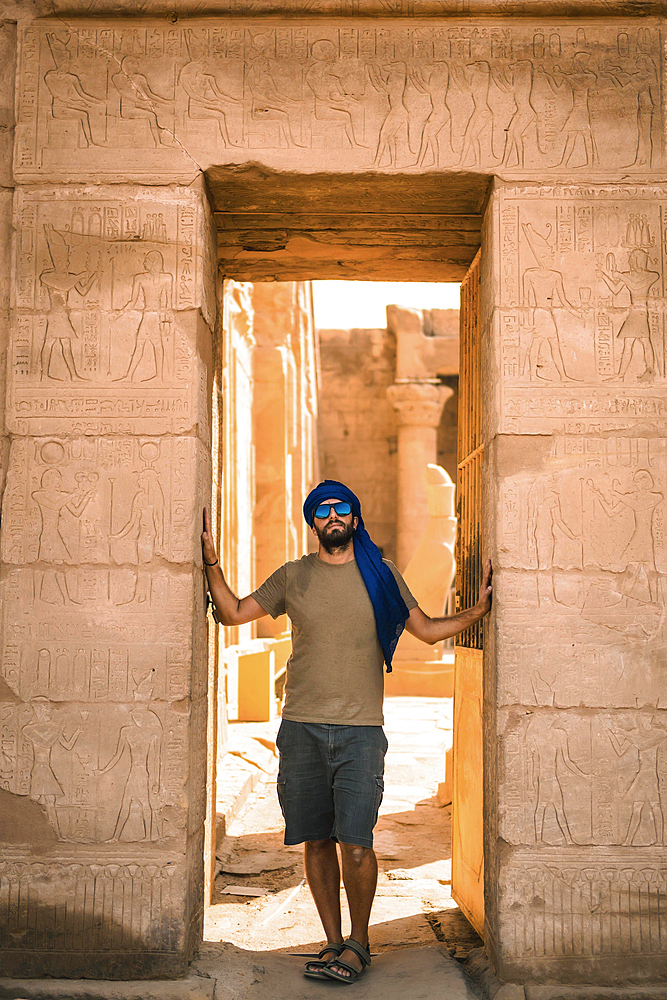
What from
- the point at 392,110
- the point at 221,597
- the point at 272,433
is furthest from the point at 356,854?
the point at 272,433

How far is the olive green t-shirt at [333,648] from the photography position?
128 inches

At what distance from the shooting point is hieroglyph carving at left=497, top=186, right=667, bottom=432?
10.9 ft

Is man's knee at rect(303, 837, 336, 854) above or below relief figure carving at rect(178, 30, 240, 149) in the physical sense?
below

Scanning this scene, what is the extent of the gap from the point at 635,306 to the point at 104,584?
236cm

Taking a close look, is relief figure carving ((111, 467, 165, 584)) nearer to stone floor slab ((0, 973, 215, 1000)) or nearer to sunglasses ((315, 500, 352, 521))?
sunglasses ((315, 500, 352, 521))

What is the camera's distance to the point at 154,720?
3213mm

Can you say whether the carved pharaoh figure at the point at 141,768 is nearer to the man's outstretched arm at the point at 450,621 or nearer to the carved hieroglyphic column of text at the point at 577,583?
the man's outstretched arm at the point at 450,621

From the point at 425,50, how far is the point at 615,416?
5.48ft

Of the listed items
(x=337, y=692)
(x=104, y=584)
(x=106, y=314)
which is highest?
(x=106, y=314)

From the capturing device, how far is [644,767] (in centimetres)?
321

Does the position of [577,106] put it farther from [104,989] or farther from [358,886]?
[104,989]

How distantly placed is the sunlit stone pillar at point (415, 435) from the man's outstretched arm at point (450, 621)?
538 inches

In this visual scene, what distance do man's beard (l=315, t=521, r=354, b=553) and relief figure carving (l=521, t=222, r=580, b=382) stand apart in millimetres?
933

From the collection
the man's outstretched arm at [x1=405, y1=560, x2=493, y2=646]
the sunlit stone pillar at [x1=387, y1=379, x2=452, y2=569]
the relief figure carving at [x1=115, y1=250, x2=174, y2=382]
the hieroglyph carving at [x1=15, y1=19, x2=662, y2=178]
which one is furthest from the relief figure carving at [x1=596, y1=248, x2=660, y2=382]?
the sunlit stone pillar at [x1=387, y1=379, x2=452, y2=569]
